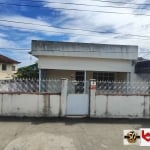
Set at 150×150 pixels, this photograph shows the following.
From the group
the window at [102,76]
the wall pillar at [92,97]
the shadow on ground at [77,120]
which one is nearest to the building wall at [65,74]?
the window at [102,76]

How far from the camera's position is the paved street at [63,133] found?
6319mm

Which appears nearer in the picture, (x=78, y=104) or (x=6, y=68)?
(x=78, y=104)

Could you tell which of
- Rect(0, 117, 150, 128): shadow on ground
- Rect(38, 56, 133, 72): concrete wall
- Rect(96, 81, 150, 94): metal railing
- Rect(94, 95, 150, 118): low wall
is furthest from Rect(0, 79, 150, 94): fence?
Rect(38, 56, 133, 72): concrete wall

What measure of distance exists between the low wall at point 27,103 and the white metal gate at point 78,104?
1.39 feet

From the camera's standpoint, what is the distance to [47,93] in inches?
376

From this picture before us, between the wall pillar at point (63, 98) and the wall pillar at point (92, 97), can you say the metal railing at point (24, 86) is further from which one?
the wall pillar at point (92, 97)

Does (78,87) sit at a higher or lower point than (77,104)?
higher

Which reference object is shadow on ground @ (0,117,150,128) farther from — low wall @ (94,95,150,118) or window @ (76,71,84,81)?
window @ (76,71,84,81)

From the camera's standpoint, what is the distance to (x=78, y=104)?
31.9 feet

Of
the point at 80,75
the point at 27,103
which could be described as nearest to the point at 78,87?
the point at 27,103

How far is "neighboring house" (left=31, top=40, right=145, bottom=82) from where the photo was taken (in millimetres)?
15336

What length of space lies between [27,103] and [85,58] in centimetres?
711

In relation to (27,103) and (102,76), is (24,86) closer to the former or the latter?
(27,103)

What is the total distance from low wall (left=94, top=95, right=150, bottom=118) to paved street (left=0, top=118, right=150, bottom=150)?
30 centimetres
